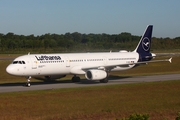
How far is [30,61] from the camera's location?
117 ft

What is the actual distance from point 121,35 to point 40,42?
4962cm

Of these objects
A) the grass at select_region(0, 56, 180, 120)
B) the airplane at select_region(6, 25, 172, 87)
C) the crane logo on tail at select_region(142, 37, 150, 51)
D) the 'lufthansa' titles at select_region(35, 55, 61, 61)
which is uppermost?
the crane logo on tail at select_region(142, 37, 150, 51)

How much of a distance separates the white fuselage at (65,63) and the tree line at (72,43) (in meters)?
54.3

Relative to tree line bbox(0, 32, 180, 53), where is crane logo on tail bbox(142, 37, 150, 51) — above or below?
below

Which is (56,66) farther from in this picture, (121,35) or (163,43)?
(121,35)

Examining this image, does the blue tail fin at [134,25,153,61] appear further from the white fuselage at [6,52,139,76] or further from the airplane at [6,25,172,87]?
the white fuselage at [6,52,139,76]

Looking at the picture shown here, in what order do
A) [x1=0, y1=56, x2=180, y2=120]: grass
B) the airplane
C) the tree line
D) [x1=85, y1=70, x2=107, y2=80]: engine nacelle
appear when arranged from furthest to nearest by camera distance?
1. the tree line
2. [x1=85, y1=70, x2=107, y2=80]: engine nacelle
3. the airplane
4. [x1=0, y1=56, x2=180, y2=120]: grass

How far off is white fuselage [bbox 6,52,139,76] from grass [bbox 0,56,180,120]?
5521 mm

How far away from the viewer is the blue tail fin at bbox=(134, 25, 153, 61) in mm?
46281

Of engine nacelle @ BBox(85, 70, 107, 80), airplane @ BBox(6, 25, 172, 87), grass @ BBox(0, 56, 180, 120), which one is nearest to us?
grass @ BBox(0, 56, 180, 120)

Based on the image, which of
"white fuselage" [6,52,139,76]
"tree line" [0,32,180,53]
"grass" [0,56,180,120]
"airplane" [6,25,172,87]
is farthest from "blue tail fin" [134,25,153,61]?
"tree line" [0,32,180,53]

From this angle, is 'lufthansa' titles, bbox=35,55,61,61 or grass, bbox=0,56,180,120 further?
'lufthansa' titles, bbox=35,55,61,61

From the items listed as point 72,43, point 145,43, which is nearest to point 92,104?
point 145,43

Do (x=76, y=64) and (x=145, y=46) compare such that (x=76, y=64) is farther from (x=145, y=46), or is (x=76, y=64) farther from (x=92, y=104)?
(x=92, y=104)
